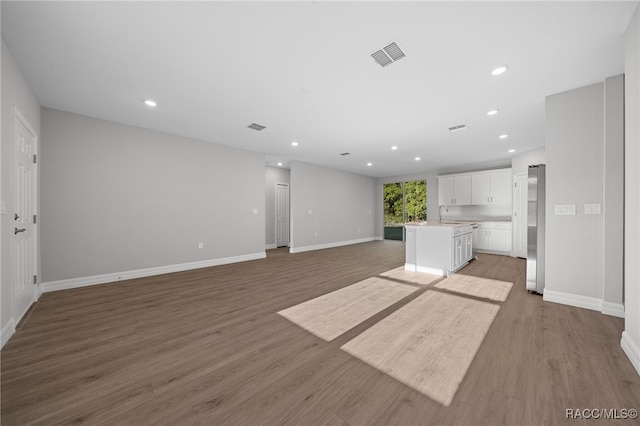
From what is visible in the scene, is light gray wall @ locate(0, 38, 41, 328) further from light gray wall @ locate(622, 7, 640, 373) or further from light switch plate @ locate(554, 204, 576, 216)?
light switch plate @ locate(554, 204, 576, 216)

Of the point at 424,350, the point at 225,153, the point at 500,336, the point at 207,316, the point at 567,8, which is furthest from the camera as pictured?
the point at 225,153

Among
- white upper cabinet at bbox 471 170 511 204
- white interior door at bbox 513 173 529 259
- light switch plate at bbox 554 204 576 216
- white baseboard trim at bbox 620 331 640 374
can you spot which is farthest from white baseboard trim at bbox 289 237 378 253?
white baseboard trim at bbox 620 331 640 374

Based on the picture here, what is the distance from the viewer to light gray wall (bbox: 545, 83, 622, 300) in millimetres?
2914

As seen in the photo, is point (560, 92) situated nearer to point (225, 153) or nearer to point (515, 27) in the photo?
point (515, 27)

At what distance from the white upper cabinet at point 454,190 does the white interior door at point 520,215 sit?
1.31m

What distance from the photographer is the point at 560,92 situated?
318 cm

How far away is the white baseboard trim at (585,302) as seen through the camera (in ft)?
8.96

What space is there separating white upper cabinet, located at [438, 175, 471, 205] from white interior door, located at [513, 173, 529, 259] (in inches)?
51.5

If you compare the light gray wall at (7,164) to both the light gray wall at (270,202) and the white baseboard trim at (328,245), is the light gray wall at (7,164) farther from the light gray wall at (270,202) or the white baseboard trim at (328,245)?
the light gray wall at (270,202)

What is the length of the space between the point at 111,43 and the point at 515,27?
3.67 meters

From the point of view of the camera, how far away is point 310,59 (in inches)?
99.2

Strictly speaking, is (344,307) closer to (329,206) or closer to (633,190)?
(633,190)

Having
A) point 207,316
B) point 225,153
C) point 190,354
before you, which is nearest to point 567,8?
point 190,354

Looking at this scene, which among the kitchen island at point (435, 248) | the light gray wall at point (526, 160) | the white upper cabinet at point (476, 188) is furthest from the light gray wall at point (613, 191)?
the white upper cabinet at point (476, 188)
